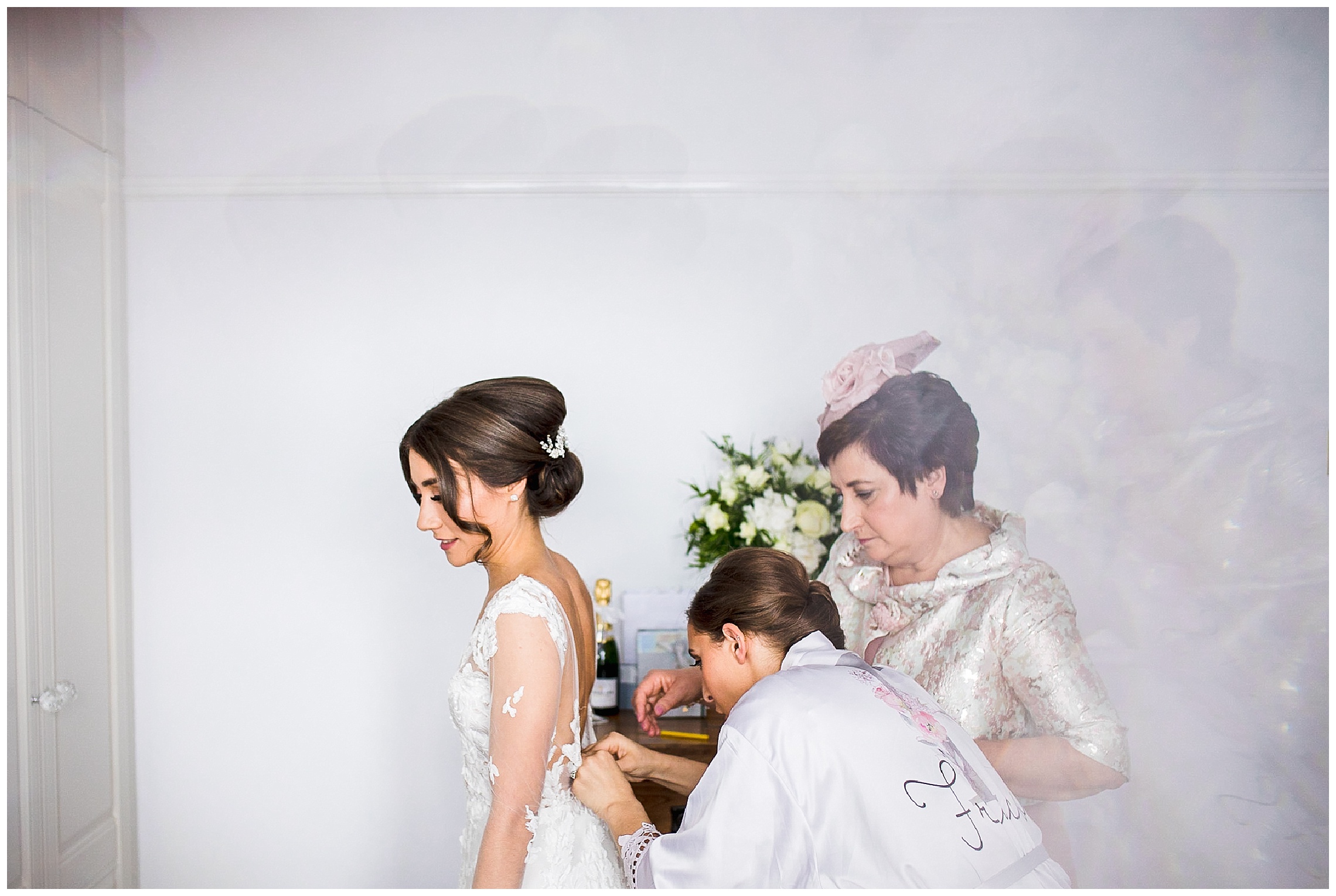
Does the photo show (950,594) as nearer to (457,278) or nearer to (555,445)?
(555,445)

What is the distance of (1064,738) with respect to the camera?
1.29 metres

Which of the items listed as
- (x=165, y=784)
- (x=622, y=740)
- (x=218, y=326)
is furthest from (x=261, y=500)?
(x=622, y=740)

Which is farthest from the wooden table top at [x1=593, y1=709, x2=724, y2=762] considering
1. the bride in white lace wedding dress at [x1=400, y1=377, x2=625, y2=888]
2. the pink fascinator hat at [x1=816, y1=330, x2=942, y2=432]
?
the pink fascinator hat at [x1=816, y1=330, x2=942, y2=432]

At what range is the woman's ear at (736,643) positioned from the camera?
1.17 meters

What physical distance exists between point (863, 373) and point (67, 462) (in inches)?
66.1

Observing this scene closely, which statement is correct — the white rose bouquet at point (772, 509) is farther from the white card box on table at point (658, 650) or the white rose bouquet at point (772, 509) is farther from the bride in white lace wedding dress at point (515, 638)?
the bride in white lace wedding dress at point (515, 638)

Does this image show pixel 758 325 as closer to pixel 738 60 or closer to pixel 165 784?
pixel 738 60

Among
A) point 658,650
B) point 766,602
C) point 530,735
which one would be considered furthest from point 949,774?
point 658,650

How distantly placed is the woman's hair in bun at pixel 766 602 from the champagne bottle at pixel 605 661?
0.65 m

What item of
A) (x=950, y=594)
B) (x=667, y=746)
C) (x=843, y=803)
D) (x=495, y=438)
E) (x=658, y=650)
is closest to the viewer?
(x=843, y=803)

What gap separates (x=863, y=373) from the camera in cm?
147

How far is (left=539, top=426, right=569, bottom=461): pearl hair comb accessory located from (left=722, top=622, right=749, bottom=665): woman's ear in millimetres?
386

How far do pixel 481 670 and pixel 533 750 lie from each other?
15cm

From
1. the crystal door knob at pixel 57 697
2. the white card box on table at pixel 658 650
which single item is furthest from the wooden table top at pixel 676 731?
the crystal door knob at pixel 57 697
